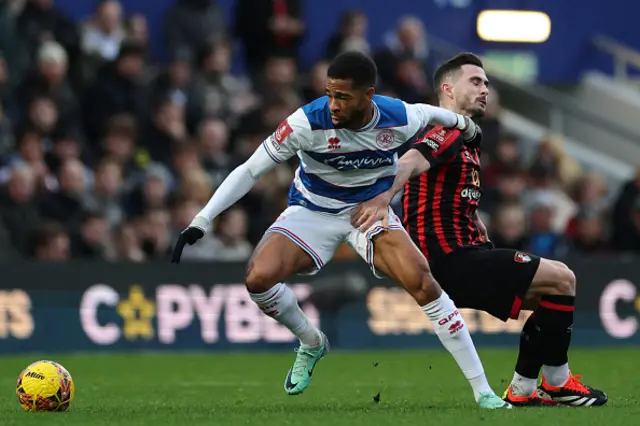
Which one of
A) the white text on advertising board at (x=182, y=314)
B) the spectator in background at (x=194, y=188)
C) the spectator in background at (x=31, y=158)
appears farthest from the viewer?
the spectator in background at (x=194, y=188)

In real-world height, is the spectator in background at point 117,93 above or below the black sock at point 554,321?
below

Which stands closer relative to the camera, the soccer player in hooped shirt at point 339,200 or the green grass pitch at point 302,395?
the green grass pitch at point 302,395

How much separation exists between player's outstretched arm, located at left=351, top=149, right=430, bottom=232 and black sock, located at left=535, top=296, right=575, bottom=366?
1.12 m

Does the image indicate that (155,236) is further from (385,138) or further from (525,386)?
(525,386)

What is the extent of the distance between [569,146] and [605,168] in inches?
25.5

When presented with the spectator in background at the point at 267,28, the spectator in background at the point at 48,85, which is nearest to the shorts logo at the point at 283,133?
the spectator in background at the point at 48,85

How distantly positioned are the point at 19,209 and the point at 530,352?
25.5 feet

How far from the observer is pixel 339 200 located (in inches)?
360

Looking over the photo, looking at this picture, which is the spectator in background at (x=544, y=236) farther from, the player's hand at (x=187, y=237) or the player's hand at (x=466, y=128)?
the player's hand at (x=187, y=237)

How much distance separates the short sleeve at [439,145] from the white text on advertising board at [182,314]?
6375 millimetres

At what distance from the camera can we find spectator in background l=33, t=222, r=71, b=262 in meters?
15.0

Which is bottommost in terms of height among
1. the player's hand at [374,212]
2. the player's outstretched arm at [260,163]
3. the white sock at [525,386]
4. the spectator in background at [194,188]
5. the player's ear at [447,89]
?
the spectator in background at [194,188]

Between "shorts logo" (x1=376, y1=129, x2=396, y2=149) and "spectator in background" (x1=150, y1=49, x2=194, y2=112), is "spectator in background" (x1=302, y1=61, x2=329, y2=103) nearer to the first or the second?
"spectator in background" (x1=150, y1=49, x2=194, y2=112)

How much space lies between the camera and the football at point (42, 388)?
28.2 feet
